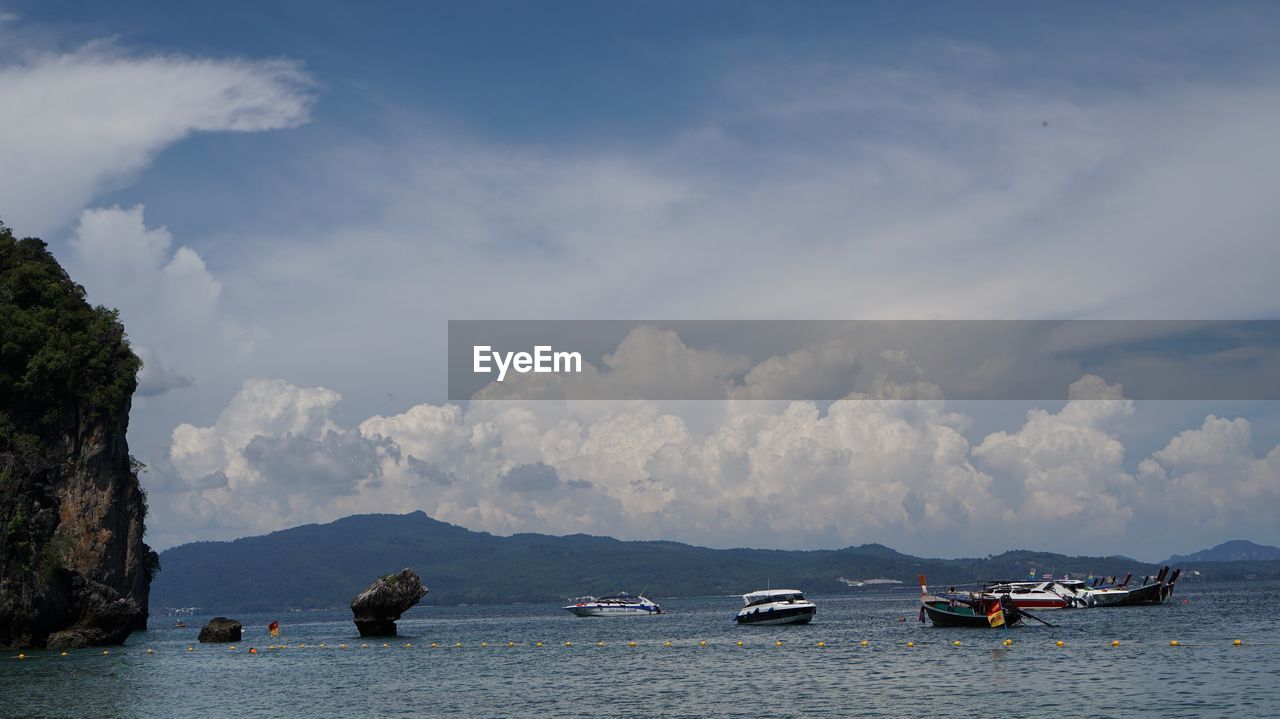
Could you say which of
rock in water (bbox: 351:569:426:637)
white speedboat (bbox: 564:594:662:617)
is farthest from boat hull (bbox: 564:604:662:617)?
rock in water (bbox: 351:569:426:637)

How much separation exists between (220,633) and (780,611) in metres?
56.7

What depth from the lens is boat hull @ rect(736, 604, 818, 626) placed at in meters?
121

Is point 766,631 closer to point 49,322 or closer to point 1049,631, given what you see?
point 1049,631

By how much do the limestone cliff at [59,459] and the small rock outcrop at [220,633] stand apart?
944cm

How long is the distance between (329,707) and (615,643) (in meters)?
52.6

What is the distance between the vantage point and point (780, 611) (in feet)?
397

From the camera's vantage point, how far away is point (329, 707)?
56.3 metres

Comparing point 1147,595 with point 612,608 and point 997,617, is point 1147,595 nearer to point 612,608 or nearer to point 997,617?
point 997,617

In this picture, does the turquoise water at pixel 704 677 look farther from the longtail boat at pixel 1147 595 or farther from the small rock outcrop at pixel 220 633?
the longtail boat at pixel 1147 595

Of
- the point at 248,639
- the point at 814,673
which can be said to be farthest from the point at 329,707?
the point at 248,639

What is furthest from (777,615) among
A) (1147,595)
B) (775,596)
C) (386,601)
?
(1147,595)

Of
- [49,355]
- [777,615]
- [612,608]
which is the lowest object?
[612,608]

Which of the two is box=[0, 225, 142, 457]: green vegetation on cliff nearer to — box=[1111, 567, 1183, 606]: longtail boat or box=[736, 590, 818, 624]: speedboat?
box=[736, 590, 818, 624]: speedboat

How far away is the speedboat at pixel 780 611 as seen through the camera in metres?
121
